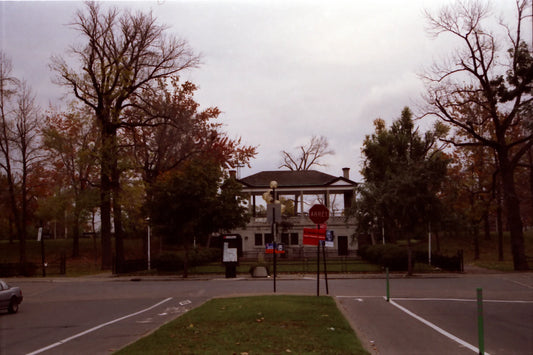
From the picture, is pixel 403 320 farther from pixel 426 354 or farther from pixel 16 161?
pixel 16 161

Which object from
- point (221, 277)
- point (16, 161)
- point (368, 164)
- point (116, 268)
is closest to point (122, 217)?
point (116, 268)

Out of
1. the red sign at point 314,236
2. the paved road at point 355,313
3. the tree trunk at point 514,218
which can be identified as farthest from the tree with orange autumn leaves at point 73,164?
the tree trunk at point 514,218

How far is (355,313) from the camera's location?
14.8m

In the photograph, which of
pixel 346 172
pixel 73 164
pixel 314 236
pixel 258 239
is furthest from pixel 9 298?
pixel 346 172

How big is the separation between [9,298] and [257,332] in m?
10.3

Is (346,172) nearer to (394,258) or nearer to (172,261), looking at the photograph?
(394,258)

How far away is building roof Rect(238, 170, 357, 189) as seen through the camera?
5338 centimetres

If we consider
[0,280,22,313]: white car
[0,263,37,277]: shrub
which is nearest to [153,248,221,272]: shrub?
[0,263,37,277]: shrub

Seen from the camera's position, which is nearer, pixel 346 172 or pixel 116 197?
pixel 116 197

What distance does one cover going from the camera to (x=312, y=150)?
70375mm

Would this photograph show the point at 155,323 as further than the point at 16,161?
No

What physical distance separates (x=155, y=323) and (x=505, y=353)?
8243 millimetres

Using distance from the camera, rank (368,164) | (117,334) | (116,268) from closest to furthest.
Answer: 1. (117,334)
2. (116,268)
3. (368,164)

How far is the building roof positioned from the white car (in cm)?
3673
